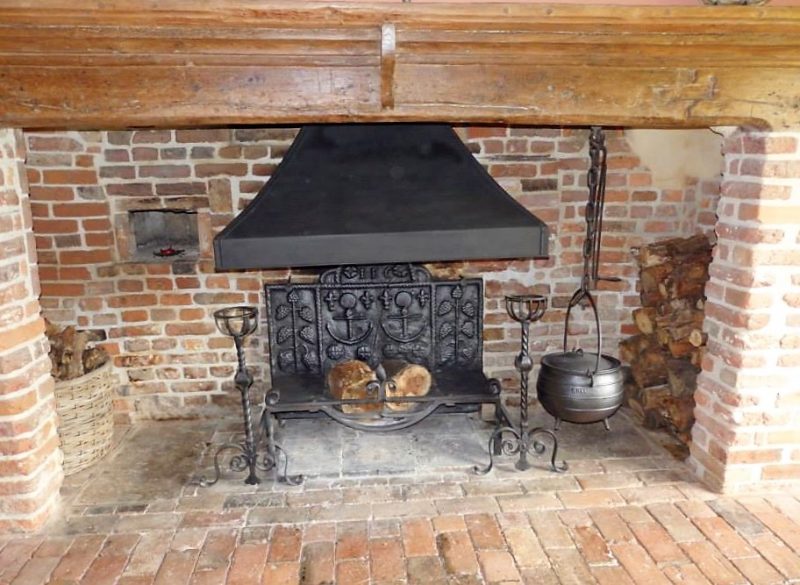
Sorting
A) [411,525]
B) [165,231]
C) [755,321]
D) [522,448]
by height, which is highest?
[165,231]

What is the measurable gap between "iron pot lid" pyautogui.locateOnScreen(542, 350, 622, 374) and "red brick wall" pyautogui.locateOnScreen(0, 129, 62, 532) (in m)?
2.08

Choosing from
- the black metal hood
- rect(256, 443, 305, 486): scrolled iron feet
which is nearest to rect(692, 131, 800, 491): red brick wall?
the black metal hood

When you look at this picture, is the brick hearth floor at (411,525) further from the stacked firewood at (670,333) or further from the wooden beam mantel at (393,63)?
the wooden beam mantel at (393,63)

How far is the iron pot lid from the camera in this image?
8.30 feet

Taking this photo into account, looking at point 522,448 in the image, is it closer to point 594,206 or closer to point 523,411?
point 523,411

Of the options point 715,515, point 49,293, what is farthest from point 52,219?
point 715,515

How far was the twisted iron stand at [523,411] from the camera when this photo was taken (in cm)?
254

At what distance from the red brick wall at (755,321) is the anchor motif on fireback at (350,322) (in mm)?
1599

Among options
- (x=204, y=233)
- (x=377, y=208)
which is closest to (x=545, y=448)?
(x=377, y=208)

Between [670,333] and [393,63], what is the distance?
6.31 ft

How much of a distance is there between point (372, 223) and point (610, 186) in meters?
1.42

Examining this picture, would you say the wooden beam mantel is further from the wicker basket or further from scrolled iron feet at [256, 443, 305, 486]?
scrolled iron feet at [256, 443, 305, 486]

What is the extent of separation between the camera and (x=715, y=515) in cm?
229

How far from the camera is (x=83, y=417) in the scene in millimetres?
2684
